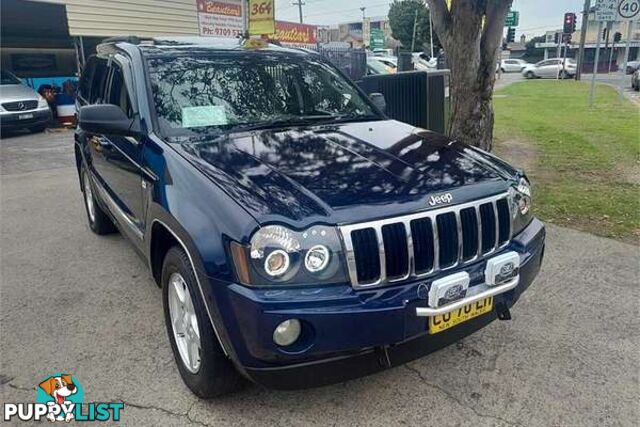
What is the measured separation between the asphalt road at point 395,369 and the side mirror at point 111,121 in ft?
4.32

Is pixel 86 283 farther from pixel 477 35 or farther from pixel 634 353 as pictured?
pixel 477 35

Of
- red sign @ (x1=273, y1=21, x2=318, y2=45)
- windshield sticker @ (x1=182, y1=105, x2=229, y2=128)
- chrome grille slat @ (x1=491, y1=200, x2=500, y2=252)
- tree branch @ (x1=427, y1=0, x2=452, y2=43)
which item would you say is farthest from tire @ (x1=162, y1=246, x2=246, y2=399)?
red sign @ (x1=273, y1=21, x2=318, y2=45)

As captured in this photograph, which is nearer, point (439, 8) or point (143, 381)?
point (143, 381)

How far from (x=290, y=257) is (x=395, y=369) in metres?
1.20

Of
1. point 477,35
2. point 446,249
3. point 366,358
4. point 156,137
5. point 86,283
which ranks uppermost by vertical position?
point 477,35

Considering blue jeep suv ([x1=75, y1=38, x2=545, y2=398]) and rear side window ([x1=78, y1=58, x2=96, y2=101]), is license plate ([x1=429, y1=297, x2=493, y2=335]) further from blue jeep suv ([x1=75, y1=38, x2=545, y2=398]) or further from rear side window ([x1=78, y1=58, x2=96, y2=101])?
rear side window ([x1=78, y1=58, x2=96, y2=101])

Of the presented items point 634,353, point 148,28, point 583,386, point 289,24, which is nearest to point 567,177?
point 634,353

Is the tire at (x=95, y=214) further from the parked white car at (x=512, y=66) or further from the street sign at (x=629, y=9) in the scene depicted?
the parked white car at (x=512, y=66)

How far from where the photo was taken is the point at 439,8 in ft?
20.2

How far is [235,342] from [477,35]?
5.18 metres

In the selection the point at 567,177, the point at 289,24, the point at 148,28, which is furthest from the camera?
the point at 289,24

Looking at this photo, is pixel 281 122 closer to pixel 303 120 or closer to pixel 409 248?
pixel 303 120

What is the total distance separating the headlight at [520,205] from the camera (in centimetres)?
277

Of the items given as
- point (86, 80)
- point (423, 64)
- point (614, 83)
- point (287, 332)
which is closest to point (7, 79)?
point (86, 80)
